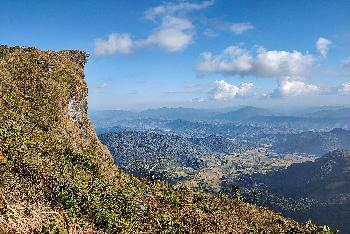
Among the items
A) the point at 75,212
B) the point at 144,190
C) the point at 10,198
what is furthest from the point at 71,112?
the point at 10,198

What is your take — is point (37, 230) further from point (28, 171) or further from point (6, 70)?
point (6, 70)

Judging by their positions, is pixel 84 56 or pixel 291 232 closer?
pixel 291 232

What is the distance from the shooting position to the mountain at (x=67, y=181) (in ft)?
74.9

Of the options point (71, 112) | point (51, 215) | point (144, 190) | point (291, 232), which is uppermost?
point (71, 112)

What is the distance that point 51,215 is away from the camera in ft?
64.2

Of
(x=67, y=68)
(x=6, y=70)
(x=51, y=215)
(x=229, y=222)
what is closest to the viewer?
(x=51, y=215)

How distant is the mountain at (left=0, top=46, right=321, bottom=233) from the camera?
2284 centimetres

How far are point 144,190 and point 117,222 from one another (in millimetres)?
17832

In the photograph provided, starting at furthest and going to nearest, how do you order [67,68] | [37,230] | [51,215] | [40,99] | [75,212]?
[67,68] < [40,99] < [75,212] < [51,215] < [37,230]

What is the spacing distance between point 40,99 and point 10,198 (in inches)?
1227

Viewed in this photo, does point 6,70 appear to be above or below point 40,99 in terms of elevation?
above

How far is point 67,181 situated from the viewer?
104ft

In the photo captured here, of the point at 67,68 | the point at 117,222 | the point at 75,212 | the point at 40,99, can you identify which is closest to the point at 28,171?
the point at 75,212

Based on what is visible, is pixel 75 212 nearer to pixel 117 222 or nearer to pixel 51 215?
pixel 117 222
